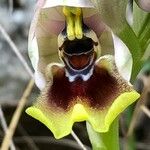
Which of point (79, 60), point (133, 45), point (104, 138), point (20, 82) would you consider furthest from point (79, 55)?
point (20, 82)

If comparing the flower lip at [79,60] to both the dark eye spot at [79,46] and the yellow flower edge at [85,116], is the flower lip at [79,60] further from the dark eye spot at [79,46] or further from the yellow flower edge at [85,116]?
the yellow flower edge at [85,116]

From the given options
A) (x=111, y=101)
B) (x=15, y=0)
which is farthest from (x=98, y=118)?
(x=15, y=0)

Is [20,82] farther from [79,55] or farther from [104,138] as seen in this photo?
[79,55]

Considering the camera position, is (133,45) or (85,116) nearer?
(85,116)

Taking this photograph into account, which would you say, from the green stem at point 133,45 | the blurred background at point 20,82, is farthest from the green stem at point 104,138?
the blurred background at point 20,82

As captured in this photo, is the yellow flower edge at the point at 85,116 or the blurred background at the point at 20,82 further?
the blurred background at the point at 20,82

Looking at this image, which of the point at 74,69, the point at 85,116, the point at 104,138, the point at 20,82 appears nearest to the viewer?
the point at 85,116
